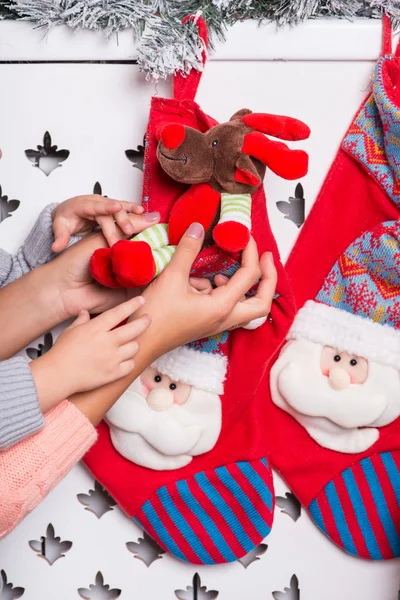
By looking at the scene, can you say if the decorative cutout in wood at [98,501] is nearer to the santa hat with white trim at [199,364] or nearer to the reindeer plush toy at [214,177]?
the santa hat with white trim at [199,364]

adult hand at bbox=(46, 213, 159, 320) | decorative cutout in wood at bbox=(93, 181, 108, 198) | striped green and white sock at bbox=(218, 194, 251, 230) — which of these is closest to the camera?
striped green and white sock at bbox=(218, 194, 251, 230)

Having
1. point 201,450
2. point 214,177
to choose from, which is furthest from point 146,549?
point 214,177

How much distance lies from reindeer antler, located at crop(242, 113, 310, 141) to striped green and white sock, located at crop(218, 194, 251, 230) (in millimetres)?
91

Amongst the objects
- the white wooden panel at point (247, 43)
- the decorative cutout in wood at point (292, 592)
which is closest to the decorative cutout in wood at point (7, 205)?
the white wooden panel at point (247, 43)

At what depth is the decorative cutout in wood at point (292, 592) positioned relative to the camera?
3.63 ft

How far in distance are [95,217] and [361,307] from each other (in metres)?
0.43

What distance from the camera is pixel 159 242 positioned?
90cm

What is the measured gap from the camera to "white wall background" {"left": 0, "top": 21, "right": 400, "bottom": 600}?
39.7 inches

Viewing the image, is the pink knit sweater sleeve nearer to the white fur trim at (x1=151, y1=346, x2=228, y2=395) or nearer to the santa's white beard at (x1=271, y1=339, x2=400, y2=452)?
the white fur trim at (x1=151, y1=346, x2=228, y2=395)

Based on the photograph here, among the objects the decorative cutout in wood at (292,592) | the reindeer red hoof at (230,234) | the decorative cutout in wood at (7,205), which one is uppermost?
the reindeer red hoof at (230,234)

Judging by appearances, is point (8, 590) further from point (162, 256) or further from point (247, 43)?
point (247, 43)

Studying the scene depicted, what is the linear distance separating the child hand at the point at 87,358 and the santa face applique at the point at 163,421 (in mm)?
240

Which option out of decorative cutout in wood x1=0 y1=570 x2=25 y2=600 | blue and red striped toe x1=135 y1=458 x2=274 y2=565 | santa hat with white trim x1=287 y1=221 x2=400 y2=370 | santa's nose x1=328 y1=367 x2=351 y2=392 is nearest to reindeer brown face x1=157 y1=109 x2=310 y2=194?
santa hat with white trim x1=287 y1=221 x2=400 y2=370

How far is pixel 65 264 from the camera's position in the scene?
3.16 ft
